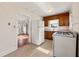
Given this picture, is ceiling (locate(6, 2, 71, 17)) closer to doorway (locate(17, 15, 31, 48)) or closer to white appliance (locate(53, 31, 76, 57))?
doorway (locate(17, 15, 31, 48))

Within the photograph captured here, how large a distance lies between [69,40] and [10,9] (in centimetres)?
271

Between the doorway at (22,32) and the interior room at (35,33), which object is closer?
the interior room at (35,33)

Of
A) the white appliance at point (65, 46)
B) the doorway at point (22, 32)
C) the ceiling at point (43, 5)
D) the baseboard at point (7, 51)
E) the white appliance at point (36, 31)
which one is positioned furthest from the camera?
the doorway at point (22, 32)

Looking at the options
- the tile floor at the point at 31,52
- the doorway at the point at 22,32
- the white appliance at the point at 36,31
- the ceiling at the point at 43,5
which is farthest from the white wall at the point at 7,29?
the white appliance at the point at 36,31

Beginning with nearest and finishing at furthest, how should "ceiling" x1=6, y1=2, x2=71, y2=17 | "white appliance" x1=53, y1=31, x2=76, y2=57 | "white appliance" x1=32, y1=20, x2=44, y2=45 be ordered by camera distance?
"white appliance" x1=53, y1=31, x2=76, y2=57 → "ceiling" x1=6, y1=2, x2=71, y2=17 → "white appliance" x1=32, y1=20, x2=44, y2=45

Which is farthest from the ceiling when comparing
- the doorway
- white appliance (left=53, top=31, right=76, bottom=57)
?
white appliance (left=53, top=31, right=76, bottom=57)

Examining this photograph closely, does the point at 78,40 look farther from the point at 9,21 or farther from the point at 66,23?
the point at 66,23

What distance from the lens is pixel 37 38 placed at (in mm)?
6160

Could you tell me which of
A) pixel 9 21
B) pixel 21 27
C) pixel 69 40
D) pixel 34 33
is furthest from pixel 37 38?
pixel 21 27

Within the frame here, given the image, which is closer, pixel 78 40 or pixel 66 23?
pixel 78 40

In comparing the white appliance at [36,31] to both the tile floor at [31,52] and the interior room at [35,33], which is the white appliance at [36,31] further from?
the tile floor at [31,52]

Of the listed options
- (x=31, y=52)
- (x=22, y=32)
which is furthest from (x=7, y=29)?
(x=22, y=32)

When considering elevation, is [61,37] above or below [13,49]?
above

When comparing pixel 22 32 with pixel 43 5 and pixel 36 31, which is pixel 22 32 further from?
pixel 43 5
